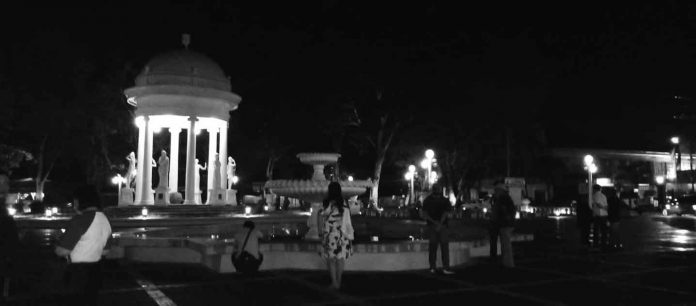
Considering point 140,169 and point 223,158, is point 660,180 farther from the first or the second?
point 140,169

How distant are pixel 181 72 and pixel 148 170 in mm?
5812

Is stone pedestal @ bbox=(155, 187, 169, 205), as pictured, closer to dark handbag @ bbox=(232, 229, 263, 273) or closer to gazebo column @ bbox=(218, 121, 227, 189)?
gazebo column @ bbox=(218, 121, 227, 189)

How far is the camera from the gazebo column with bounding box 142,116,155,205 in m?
32.9

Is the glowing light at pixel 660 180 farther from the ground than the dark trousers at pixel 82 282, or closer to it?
farther from the ground

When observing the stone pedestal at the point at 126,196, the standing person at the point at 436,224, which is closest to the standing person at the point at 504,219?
the standing person at the point at 436,224

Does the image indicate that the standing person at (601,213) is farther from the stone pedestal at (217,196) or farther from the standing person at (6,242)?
the stone pedestal at (217,196)

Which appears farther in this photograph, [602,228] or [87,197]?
[602,228]

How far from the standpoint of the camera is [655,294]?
368 inches

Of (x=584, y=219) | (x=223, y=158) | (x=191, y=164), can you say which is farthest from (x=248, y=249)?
(x=223, y=158)

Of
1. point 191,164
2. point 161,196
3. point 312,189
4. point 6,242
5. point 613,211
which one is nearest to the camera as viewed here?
point 6,242

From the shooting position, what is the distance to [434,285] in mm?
10180

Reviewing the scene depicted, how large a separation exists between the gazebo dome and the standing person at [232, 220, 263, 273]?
2387cm

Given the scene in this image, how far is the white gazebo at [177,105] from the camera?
33.2m

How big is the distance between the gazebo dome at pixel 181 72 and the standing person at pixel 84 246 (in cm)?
2789
